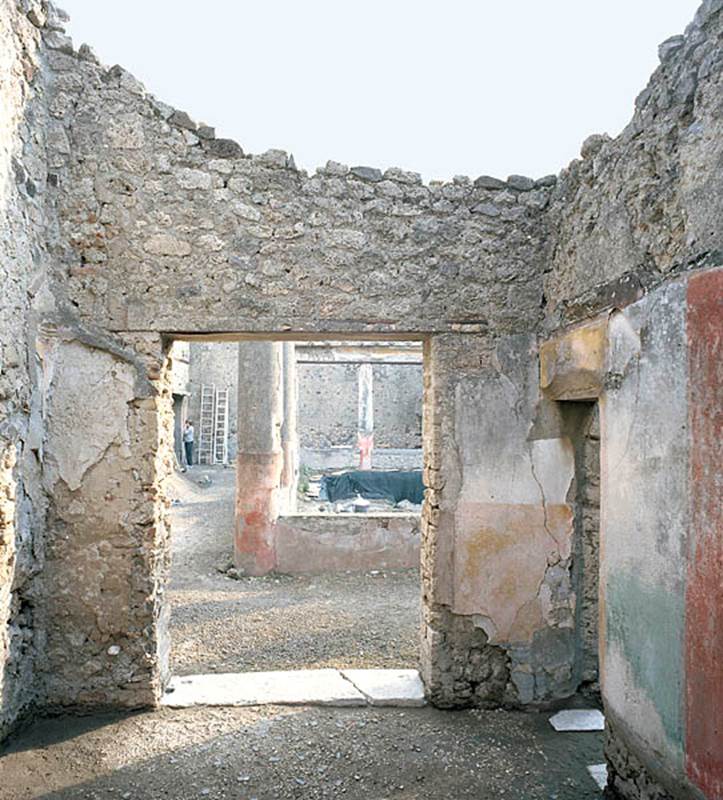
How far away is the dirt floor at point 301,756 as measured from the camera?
→ 278 cm

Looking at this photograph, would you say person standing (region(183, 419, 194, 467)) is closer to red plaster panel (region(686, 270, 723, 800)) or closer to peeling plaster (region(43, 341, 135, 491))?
peeling plaster (region(43, 341, 135, 491))

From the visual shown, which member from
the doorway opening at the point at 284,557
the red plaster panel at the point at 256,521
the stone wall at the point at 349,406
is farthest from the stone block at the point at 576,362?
the stone wall at the point at 349,406

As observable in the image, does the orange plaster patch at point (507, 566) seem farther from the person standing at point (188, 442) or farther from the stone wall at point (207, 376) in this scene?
the stone wall at point (207, 376)

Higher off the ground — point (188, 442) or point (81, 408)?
point (81, 408)

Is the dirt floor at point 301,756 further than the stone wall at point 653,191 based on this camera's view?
Yes

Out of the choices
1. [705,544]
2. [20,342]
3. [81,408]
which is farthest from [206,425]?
[705,544]

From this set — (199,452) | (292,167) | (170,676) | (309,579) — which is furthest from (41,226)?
(199,452)

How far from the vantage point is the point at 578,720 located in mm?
3430

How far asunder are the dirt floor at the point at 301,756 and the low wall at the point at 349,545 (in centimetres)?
372

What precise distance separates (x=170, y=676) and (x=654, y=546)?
9.92ft

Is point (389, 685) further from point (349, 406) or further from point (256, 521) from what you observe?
point (349, 406)

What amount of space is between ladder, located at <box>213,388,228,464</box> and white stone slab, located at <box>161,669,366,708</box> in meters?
14.5

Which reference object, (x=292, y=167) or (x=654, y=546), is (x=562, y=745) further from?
(x=292, y=167)

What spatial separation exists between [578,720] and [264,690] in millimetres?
1850
